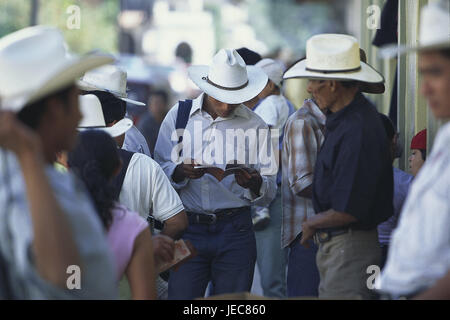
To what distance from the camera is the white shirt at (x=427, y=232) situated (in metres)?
2.69

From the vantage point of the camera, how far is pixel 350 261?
4070 mm

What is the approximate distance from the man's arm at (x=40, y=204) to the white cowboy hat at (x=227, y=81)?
2.76 m

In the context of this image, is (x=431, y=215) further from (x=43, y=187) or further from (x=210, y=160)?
(x=210, y=160)

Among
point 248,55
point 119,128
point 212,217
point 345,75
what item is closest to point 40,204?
point 345,75

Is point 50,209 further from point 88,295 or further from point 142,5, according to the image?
point 142,5

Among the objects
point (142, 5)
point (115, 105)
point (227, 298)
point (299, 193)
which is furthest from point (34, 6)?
point (142, 5)

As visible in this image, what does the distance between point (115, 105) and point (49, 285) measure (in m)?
2.77

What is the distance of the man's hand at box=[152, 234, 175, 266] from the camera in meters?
3.72

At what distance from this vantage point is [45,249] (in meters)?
2.45

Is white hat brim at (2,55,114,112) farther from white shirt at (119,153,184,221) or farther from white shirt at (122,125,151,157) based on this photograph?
white shirt at (122,125,151,157)

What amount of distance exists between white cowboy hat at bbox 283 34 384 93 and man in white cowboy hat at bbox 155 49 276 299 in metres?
0.85

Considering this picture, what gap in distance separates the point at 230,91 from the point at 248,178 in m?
0.60

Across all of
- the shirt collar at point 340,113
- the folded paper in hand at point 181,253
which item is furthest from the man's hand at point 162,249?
the shirt collar at point 340,113

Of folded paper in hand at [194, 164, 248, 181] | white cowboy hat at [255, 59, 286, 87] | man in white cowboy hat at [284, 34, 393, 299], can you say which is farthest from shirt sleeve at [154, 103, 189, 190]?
white cowboy hat at [255, 59, 286, 87]
